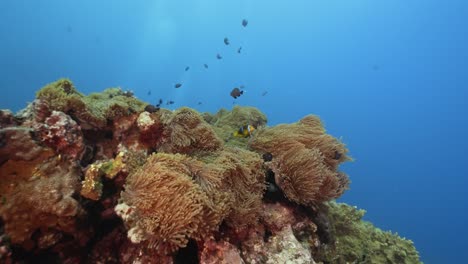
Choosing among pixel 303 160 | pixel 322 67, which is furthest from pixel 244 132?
pixel 322 67

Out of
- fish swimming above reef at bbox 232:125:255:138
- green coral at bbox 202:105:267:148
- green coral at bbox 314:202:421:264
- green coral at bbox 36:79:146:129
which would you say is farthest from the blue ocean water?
green coral at bbox 36:79:146:129

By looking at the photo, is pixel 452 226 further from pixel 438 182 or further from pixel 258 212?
pixel 258 212

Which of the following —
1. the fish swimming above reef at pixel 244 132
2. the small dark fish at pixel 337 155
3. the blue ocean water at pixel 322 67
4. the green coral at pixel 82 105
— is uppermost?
the blue ocean water at pixel 322 67

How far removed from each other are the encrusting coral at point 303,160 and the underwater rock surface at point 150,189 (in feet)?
0.06

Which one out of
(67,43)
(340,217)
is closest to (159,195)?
(340,217)

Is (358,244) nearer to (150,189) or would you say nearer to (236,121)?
(236,121)

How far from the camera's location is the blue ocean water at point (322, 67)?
89.8 metres

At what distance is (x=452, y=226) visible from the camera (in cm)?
7819

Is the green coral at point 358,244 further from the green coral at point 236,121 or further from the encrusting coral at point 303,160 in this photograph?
the green coral at point 236,121

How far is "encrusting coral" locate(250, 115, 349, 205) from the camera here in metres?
4.26

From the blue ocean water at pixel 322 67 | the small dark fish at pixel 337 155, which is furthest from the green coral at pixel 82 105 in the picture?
the blue ocean water at pixel 322 67

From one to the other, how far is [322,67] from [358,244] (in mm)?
136826

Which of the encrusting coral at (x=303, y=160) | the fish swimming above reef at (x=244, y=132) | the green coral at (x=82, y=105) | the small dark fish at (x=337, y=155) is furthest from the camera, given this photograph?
the fish swimming above reef at (x=244, y=132)

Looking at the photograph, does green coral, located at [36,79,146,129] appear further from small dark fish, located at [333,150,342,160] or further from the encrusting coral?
small dark fish, located at [333,150,342,160]
